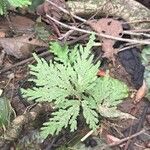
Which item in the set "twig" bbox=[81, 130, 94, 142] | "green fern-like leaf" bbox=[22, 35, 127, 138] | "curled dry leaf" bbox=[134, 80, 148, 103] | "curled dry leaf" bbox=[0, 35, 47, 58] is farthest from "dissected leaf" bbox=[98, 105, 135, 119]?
"curled dry leaf" bbox=[0, 35, 47, 58]

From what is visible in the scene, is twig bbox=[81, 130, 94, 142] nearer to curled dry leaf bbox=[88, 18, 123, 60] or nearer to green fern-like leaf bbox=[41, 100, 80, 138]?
green fern-like leaf bbox=[41, 100, 80, 138]

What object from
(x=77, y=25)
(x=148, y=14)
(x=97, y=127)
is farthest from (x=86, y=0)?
(x=97, y=127)

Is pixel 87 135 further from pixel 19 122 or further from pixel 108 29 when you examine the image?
pixel 108 29

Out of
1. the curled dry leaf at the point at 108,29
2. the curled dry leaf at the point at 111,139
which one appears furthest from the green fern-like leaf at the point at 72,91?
the curled dry leaf at the point at 108,29

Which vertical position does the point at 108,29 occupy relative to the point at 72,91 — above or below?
above

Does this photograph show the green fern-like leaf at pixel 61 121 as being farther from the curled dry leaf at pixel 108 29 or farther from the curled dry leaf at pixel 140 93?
the curled dry leaf at pixel 108 29

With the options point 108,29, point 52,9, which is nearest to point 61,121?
point 108,29

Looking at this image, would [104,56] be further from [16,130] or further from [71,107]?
[16,130]
